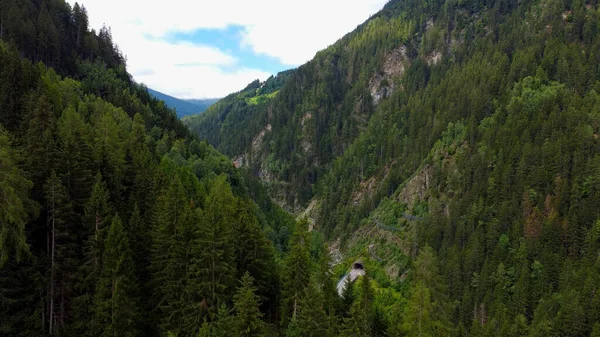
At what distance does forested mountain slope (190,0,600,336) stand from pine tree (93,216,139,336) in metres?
23.1

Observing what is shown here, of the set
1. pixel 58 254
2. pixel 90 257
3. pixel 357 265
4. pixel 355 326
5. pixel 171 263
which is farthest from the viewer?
pixel 357 265

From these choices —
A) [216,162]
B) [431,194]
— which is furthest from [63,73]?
[431,194]

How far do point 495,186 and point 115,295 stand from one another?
331 feet

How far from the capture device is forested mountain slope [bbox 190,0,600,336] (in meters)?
82.4

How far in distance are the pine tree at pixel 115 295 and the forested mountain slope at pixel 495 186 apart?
2309 cm

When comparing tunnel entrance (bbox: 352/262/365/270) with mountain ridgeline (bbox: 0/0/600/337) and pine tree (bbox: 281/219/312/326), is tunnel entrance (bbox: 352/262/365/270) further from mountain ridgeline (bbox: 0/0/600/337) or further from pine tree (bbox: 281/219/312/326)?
pine tree (bbox: 281/219/312/326)

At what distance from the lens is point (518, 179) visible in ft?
344

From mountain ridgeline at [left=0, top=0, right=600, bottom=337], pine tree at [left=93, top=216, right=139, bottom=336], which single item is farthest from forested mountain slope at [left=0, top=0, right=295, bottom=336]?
mountain ridgeline at [left=0, top=0, right=600, bottom=337]

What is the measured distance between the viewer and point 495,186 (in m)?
108

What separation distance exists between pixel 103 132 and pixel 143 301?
30238 mm

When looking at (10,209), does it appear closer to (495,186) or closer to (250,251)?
(250,251)

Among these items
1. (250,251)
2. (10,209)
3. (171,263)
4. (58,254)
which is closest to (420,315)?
(250,251)

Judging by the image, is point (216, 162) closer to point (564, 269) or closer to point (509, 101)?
point (564, 269)

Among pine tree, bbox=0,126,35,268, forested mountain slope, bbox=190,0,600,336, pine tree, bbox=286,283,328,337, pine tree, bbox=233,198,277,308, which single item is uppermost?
pine tree, bbox=0,126,35,268
